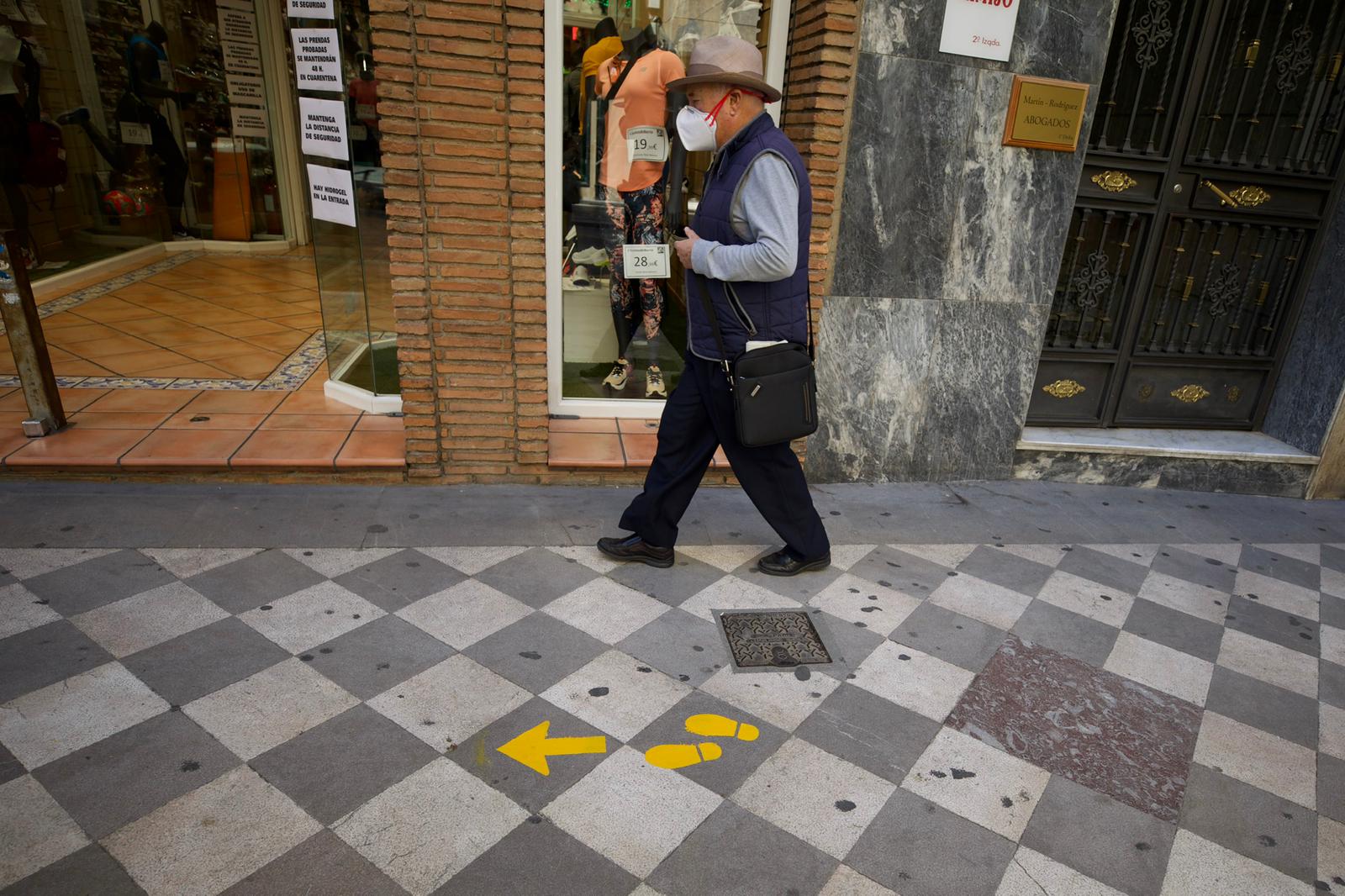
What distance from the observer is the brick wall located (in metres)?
3.58

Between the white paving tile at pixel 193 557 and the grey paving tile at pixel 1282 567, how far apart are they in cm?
486

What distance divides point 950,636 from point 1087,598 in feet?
2.84

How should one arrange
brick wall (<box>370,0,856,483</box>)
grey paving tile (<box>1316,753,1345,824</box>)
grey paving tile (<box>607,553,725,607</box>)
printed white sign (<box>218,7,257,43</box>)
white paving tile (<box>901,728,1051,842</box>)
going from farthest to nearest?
printed white sign (<box>218,7,257,43</box>) → brick wall (<box>370,0,856,483</box>) → grey paving tile (<box>607,553,725,607</box>) → grey paving tile (<box>1316,753,1345,824</box>) → white paving tile (<box>901,728,1051,842</box>)

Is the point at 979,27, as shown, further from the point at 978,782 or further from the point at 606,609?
the point at 978,782

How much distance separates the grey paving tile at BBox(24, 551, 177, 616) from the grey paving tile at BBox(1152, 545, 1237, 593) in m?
4.56

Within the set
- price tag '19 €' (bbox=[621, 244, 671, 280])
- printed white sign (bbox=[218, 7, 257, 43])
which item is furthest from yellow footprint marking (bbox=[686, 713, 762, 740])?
printed white sign (bbox=[218, 7, 257, 43])

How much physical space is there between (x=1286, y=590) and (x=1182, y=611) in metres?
0.77

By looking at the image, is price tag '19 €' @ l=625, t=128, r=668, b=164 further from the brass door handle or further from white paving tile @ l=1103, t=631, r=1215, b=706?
white paving tile @ l=1103, t=631, r=1215, b=706

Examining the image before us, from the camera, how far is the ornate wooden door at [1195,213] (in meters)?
4.62

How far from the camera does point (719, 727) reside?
2668mm

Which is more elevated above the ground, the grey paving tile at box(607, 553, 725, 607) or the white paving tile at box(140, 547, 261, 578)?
the white paving tile at box(140, 547, 261, 578)

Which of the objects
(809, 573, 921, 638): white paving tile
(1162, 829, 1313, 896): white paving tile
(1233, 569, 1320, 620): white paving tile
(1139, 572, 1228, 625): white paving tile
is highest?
(809, 573, 921, 638): white paving tile

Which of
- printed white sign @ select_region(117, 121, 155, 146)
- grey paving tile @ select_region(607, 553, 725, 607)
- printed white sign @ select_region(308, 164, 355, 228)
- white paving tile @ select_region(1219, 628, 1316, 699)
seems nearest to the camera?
white paving tile @ select_region(1219, 628, 1316, 699)

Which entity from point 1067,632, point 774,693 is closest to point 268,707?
point 774,693
